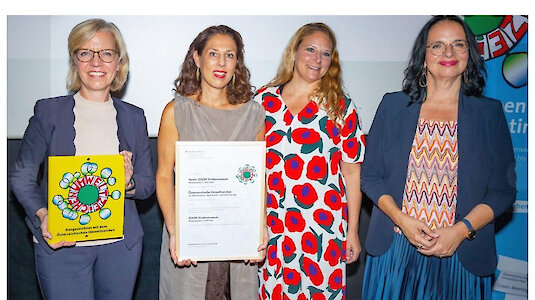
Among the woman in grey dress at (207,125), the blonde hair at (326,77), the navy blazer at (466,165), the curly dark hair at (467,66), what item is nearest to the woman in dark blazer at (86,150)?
the woman in grey dress at (207,125)

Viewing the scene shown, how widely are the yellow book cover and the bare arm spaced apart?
1.15 m

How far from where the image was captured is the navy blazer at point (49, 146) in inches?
93.0

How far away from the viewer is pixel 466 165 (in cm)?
245

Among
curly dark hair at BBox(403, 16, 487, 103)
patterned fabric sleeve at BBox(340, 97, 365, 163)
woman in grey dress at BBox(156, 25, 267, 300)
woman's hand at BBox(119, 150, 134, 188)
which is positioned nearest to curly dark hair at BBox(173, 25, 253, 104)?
woman in grey dress at BBox(156, 25, 267, 300)

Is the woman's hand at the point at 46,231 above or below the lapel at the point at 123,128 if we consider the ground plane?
below

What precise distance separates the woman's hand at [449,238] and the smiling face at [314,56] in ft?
3.29

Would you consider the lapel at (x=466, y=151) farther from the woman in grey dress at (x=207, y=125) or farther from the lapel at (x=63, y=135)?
the lapel at (x=63, y=135)

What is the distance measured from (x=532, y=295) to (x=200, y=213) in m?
2.07

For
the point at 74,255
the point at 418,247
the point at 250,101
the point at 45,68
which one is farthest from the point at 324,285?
the point at 45,68

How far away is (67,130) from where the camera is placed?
236cm

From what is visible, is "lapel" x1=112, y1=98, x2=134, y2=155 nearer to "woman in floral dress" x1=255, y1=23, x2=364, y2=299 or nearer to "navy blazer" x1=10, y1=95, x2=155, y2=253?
"navy blazer" x1=10, y1=95, x2=155, y2=253

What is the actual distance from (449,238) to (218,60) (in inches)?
56.3

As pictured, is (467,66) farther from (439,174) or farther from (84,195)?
(84,195)

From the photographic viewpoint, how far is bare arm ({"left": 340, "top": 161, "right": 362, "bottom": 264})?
261cm
